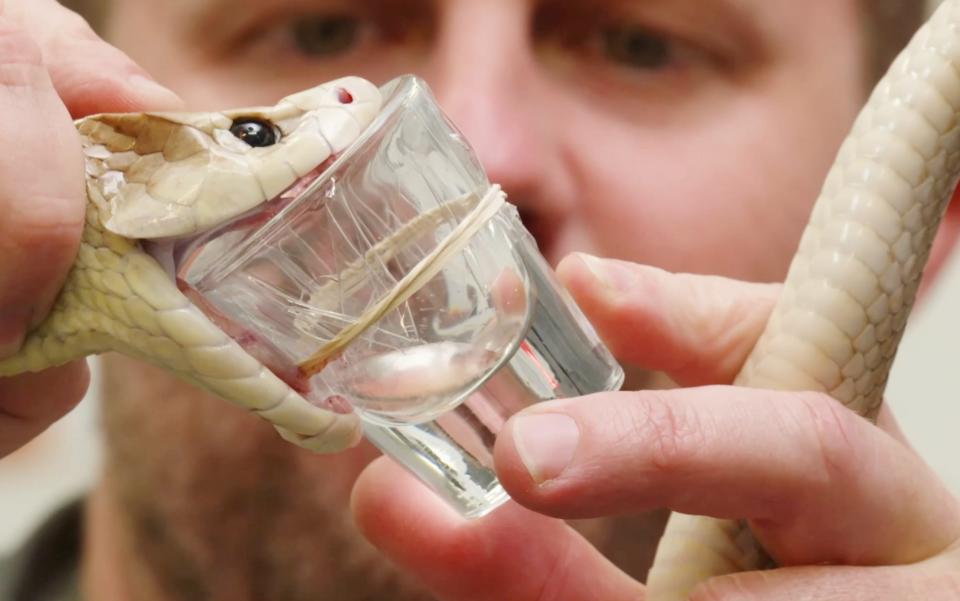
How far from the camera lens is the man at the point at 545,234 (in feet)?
1.98

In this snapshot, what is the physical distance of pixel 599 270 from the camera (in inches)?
24.7

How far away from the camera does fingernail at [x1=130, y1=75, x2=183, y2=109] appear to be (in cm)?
59

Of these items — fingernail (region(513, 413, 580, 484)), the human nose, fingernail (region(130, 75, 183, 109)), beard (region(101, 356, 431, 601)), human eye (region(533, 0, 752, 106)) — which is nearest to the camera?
fingernail (region(513, 413, 580, 484))

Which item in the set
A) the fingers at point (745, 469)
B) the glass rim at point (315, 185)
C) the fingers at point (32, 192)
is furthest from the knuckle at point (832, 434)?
the fingers at point (32, 192)

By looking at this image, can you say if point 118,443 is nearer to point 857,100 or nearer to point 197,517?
point 197,517

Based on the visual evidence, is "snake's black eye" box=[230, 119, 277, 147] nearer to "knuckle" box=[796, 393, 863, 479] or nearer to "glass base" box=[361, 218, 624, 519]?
"glass base" box=[361, 218, 624, 519]

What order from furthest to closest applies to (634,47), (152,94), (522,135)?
(634,47)
(522,135)
(152,94)

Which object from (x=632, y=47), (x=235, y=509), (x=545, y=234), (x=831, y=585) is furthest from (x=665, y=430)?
(x=235, y=509)

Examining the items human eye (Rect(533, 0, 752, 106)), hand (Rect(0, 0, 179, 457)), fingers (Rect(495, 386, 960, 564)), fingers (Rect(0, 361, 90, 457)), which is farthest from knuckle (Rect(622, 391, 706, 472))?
human eye (Rect(533, 0, 752, 106))

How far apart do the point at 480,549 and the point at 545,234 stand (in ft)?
1.16

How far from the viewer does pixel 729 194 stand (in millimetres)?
1021

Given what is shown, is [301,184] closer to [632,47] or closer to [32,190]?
[32,190]

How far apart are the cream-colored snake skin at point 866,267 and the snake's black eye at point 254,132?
0.33 m

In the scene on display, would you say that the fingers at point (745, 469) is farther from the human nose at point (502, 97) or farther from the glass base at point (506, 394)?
the human nose at point (502, 97)
